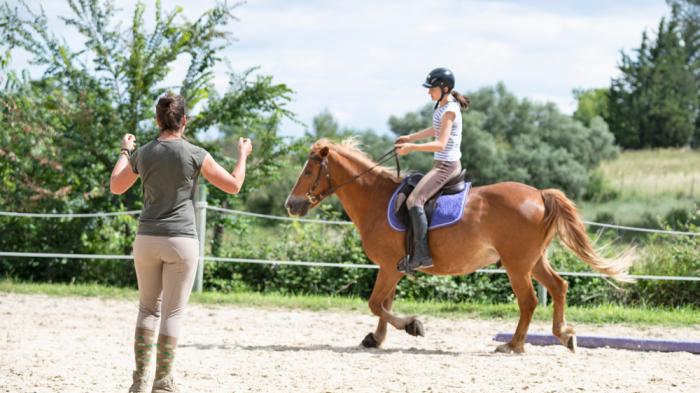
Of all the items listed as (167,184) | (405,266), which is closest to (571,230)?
(405,266)

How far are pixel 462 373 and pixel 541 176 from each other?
30004mm

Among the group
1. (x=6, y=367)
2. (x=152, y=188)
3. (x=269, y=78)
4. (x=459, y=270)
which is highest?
(x=269, y=78)

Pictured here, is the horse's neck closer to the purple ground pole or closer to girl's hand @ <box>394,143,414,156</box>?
girl's hand @ <box>394,143,414,156</box>

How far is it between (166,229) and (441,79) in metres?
3.54

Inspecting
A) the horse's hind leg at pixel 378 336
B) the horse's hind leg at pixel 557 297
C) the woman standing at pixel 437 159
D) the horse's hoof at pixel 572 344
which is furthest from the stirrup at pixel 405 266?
the horse's hoof at pixel 572 344

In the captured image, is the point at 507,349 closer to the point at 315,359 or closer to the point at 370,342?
the point at 370,342

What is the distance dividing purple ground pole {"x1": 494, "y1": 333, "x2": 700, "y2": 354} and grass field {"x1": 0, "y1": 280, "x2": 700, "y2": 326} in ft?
6.58

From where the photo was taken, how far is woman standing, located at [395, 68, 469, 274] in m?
7.52

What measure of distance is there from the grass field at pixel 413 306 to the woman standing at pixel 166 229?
5.88 meters

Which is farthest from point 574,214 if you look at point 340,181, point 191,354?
point 191,354

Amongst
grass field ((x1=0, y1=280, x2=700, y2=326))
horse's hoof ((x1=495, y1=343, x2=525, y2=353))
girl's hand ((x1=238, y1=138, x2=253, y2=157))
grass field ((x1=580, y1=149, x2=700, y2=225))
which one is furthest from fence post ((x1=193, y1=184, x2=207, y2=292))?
grass field ((x1=580, y1=149, x2=700, y2=225))

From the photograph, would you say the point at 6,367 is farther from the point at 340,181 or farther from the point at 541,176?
the point at 541,176

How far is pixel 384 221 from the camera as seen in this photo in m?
8.04

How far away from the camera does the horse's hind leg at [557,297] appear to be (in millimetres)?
7496
